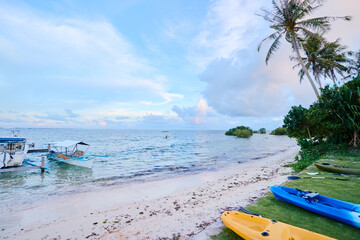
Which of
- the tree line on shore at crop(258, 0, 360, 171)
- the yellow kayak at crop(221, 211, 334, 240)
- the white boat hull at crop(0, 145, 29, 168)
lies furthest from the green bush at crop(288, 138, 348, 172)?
the white boat hull at crop(0, 145, 29, 168)

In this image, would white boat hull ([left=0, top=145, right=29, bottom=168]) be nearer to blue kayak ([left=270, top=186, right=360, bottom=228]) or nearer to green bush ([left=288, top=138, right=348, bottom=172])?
blue kayak ([left=270, top=186, right=360, bottom=228])

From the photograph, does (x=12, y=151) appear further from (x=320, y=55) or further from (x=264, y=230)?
(x=320, y=55)

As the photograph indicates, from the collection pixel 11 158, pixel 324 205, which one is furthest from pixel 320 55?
pixel 11 158

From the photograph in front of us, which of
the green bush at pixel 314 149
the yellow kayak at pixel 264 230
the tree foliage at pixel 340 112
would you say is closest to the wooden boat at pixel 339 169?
the green bush at pixel 314 149

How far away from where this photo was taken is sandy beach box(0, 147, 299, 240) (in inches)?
206

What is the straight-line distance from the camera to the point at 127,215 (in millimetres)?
6727

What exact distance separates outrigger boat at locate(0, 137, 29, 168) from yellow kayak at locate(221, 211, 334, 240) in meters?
21.1

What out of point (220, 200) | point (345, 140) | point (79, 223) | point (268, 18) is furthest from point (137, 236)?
point (268, 18)

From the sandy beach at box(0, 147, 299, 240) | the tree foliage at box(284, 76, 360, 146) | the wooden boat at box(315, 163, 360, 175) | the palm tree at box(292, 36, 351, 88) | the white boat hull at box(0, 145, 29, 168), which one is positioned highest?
the palm tree at box(292, 36, 351, 88)

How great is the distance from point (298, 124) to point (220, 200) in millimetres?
13627

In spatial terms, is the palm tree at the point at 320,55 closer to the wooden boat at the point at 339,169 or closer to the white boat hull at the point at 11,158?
the wooden boat at the point at 339,169

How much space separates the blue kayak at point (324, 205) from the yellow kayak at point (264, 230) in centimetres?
147

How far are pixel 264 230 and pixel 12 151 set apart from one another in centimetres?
2403

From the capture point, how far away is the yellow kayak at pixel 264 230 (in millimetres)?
3365
